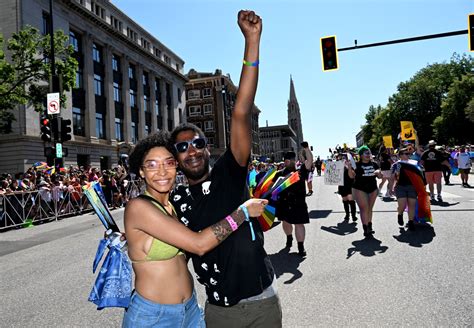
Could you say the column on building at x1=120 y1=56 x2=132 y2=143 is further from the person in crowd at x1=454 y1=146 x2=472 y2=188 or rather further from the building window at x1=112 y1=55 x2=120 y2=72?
the person in crowd at x1=454 y1=146 x2=472 y2=188

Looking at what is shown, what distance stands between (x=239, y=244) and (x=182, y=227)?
361mm

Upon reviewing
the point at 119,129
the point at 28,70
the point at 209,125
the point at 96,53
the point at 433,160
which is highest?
the point at 96,53

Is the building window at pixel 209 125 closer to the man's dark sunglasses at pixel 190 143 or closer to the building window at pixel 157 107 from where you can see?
the building window at pixel 157 107

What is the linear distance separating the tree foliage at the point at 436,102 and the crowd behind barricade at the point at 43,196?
1805 inches

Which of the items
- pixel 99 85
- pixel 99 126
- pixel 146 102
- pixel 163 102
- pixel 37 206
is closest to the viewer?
pixel 37 206

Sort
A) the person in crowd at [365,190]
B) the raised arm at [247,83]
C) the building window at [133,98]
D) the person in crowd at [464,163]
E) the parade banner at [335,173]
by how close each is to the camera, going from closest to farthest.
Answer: the raised arm at [247,83], the person in crowd at [365,190], the parade banner at [335,173], the person in crowd at [464,163], the building window at [133,98]

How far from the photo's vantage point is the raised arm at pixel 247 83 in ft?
6.84

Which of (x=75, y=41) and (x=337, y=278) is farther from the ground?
(x=75, y=41)

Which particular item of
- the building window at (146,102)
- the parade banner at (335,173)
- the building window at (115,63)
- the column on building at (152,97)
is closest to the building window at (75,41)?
the building window at (115,63)

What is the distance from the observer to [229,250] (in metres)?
2.13

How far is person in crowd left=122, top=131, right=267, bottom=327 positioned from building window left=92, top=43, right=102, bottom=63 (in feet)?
124

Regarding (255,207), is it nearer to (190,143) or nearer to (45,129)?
(190,143)

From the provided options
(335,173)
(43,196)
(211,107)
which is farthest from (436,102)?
(43,196)

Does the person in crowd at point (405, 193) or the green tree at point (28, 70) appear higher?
the green tree at point (28, 70)
